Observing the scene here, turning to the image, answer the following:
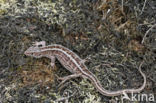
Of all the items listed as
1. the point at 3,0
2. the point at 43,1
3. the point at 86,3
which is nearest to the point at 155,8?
the point at 86,3

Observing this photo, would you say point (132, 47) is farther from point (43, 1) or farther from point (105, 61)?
point (43, 1)

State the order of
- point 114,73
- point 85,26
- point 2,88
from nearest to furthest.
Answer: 1. point 2,88
2. point 114,73
3. point 85,26

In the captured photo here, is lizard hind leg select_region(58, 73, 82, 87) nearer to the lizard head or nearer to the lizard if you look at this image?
the lizard

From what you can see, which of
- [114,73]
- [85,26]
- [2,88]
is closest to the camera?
[2,88]

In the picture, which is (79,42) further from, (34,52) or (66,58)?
(34,52)

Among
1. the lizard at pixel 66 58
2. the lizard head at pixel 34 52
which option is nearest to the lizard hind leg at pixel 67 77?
the lizard at pixel 66 58

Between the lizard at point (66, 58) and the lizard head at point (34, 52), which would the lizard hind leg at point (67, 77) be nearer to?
the lizard at point (66, 58)
